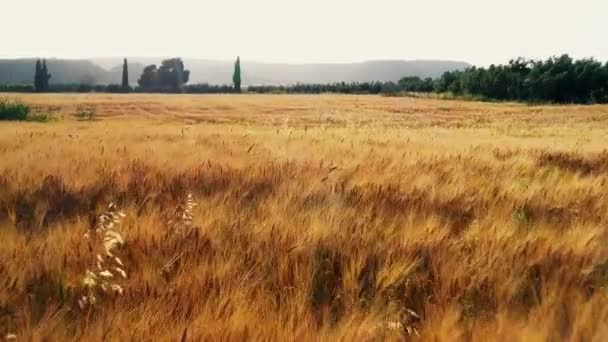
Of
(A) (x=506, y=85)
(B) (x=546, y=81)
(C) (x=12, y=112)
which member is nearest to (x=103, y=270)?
(C) (x=12, y=112)

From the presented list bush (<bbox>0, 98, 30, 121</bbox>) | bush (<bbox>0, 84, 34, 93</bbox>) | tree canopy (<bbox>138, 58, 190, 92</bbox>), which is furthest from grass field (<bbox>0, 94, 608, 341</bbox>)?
tree canopy (<bbox>138, 58, 190, 92</bbox>)

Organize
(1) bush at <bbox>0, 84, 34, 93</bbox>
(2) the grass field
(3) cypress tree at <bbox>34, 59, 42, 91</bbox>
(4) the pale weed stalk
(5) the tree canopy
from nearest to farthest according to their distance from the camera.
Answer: (2) the grass field < (4) the pale weed stalk < (3) cypress tree at <bbox>34, 59, 42, 91</bbox> < (1) bush at <bbox>0, 84, 34, 93</bbox> < (5) the tree canopy

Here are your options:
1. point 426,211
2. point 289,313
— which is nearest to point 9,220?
point 289,313

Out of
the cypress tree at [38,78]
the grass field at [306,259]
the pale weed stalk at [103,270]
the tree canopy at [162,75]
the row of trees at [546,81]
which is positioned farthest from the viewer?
the tree canopy at [162,75]

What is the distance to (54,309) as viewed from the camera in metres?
1.59

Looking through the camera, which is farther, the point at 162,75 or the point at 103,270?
the point at 162,75

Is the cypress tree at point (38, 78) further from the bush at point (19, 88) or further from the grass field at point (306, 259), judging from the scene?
the grass field at point (306, 259)

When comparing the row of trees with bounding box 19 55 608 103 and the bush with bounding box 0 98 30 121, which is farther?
the row of trees with bounding box 19 55 608 103

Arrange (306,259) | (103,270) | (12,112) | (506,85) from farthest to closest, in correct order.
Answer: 1. (506,85)
2. (12,112)
3. (306,259)
4. (103,270)

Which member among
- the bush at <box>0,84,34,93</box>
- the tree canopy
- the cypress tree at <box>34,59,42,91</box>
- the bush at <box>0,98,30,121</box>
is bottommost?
the bush at <box>0,98,30,121</box>

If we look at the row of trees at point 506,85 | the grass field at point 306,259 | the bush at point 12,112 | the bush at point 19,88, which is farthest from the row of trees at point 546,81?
the grass field at point 306,259

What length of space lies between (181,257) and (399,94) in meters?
74.7

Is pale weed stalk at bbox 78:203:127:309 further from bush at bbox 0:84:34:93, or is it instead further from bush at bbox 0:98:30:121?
bush at bbox 0:84:34:93

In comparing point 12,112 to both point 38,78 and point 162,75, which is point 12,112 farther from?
point 162,75
